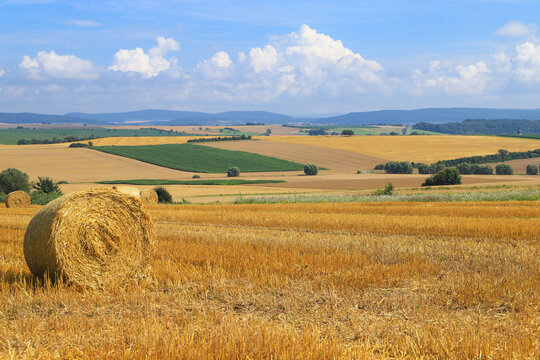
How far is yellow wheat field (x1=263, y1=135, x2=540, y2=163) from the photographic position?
3602 inches

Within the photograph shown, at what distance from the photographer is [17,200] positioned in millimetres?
31078

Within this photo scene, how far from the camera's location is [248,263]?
9.66m

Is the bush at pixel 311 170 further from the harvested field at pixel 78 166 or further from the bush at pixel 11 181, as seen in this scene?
the bush at pixel 11 181

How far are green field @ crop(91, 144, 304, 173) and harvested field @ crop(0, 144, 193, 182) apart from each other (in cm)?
381

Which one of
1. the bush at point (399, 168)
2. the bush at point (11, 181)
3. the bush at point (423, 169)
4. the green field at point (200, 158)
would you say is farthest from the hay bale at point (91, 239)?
the bush at point (399, 168)

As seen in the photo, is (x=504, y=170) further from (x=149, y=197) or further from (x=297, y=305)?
(x=297, y=305)

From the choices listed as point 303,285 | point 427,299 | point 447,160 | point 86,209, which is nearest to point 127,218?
point 86,209

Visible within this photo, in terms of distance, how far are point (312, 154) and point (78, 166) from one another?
4486 cm

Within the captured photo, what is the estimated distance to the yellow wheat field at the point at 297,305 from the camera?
5047mm

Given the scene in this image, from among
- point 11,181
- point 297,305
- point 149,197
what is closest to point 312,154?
point 11,181

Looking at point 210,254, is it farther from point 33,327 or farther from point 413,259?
point 33,327

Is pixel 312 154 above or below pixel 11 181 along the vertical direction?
below

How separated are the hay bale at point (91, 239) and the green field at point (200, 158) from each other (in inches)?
2721

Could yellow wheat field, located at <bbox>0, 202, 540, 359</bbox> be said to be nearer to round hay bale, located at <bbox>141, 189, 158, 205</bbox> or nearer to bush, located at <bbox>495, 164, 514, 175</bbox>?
round hay bale, located at <bbox>141, 189, 158, 205</bbox>
